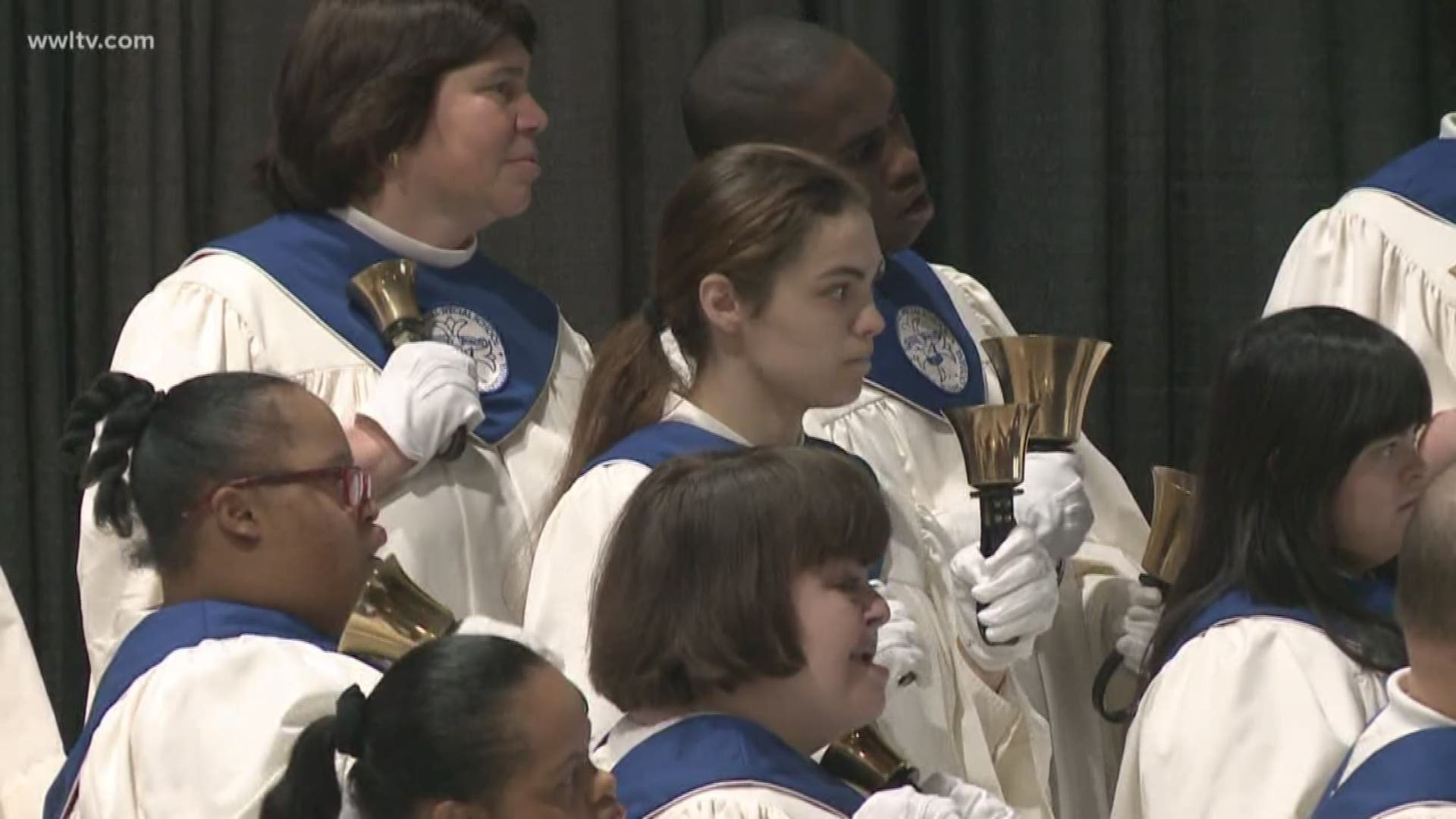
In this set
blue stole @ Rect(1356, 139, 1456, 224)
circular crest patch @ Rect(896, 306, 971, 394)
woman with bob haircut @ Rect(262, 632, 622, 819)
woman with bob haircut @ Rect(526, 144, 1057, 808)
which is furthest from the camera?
blue stole @ Rect(1356, 139, 1456, 224)

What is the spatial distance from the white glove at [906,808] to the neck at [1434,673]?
51 cm

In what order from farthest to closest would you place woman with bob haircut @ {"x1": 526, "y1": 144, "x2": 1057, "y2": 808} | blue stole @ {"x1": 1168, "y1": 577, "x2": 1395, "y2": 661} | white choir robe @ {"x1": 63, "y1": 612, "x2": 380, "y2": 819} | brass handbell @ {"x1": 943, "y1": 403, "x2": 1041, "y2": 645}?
brass handbell @ {"x1": 943, "y1": 403, "x2": 1041, "y2": 645} < woman with bob haircut @ {"x1": 526, "y1": 144, "x2": 1057, "y2": 808} < blue stole @ {"x1": 1168, "y1": 577, "x2": 1395, "y2": 661} < white choir robe @ {"x1": 63, "y1": 612, "x2": 380, "y2": 819}

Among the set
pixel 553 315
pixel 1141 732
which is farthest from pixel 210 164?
pixel 1141 732

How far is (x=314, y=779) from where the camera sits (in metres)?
3.10

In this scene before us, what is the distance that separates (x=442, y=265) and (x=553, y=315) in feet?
0.66

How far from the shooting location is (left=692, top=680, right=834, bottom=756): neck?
3.20 m

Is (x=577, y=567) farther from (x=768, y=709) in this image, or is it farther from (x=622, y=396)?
(x=768, y=709)

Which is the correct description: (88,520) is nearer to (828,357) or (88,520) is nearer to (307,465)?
(307,465)

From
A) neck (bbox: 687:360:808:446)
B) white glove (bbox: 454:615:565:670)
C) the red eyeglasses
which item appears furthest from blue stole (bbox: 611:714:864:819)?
neck (bbox: 687:360:808:446)

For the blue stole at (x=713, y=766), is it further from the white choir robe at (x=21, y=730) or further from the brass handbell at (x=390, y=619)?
the white choir robe at (x=21, y=730)

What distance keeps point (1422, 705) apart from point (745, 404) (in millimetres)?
986

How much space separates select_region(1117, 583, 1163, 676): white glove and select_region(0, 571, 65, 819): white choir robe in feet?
4.63

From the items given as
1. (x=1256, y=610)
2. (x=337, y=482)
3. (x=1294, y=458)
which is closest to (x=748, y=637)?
(x=337, y=482)

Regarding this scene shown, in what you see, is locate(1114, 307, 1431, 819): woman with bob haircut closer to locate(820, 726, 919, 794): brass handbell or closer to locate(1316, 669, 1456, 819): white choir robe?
locate(1316, 669, 1456, 819): white choir robe
